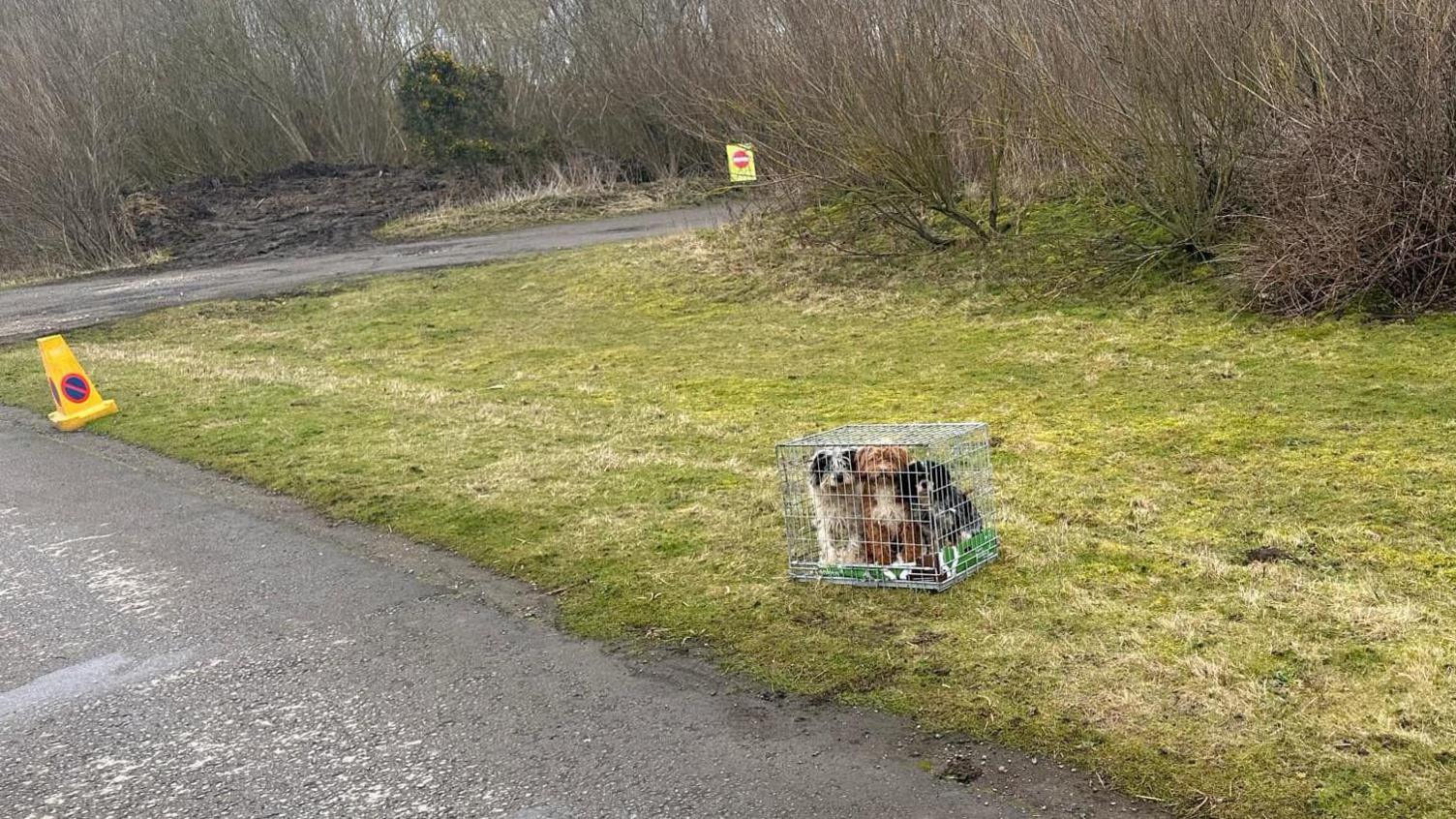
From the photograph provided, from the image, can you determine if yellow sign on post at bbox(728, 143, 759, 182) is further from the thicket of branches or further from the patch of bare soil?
the patch of bare soil

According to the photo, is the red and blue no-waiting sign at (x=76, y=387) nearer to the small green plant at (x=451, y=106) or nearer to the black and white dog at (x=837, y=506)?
the black and white dog at (x=837, y=506)

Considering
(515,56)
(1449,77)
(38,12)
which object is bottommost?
(1449,77)

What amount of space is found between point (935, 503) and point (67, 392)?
30.9 ft

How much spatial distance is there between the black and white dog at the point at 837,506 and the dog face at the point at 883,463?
5 cm

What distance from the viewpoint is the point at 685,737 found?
455cm

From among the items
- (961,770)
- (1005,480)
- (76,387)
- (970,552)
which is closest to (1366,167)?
(1005,480)

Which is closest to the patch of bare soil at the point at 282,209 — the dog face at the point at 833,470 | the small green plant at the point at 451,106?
the small green plant at the point at 451,106

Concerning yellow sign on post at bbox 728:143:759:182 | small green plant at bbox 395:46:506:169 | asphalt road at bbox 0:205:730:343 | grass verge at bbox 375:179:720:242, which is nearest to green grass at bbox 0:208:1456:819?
yellow sign on post at bbox 728:143:759:182

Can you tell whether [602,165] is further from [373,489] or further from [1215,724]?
[1215,724]

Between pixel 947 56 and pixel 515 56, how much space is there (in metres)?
25.3

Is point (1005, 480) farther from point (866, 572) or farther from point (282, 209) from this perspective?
point (282, 209)

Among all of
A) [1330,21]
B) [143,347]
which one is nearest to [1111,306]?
[1330,21]

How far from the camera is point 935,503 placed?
5.61 metres

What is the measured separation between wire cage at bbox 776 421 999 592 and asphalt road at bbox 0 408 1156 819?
100 cm
